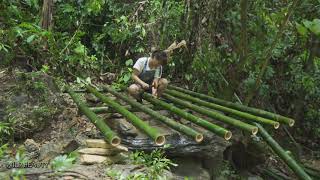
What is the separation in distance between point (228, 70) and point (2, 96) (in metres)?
3.25

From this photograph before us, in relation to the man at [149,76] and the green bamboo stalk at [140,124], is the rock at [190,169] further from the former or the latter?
the green bamboo stalk at [140,124]

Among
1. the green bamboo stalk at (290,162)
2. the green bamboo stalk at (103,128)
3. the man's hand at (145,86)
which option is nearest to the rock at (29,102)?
the green bamboo stalk at (103,128)

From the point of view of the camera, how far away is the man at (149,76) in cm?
534

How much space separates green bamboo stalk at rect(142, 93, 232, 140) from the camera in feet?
13.5

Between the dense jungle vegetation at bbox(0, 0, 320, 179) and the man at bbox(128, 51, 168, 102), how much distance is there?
113cm

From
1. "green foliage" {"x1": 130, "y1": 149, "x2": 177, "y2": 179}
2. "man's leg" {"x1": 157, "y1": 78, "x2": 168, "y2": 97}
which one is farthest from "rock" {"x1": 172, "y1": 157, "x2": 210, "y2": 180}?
"man's leg" {"x1": 157, "y1": 78, "x2": 168, "y2": 97}

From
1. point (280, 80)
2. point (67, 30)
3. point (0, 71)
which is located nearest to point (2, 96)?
point (0, 71)

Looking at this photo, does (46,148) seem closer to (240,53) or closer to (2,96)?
(2,96)

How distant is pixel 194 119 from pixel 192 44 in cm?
238

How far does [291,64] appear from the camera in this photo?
6949 millimetres

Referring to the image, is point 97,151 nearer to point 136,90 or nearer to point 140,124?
point 140,124

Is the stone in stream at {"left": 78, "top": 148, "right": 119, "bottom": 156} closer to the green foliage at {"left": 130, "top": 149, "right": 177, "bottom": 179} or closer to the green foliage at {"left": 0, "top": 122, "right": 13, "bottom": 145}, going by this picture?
the green foliage at {"left": 130, "top": 149, "right": 177, "bottom": 179}

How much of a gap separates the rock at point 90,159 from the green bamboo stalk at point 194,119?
42.9 inches

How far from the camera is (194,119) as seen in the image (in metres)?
4.61
